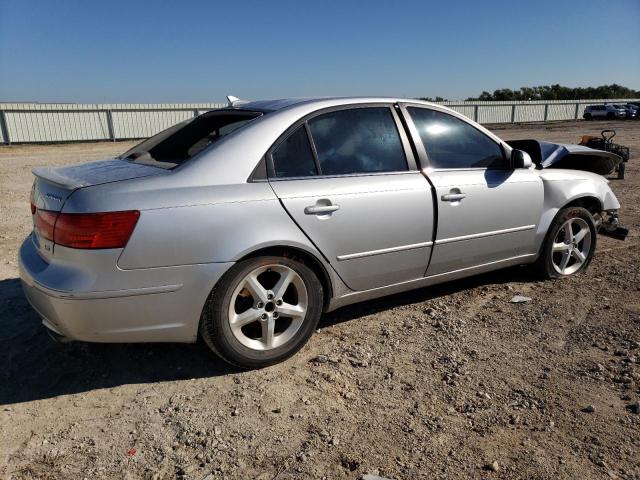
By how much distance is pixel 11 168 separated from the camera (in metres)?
13.8

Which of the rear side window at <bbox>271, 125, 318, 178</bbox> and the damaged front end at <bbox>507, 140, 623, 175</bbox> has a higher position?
the rear side window at <bbox>271, 125, 318, 178</bbox>

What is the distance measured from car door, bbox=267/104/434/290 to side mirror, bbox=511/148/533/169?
891mm

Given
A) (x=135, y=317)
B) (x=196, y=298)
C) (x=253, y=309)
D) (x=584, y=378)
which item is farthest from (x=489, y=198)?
(x=135, y=317)

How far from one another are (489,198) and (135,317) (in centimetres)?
263

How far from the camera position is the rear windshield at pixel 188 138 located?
335 centimetres

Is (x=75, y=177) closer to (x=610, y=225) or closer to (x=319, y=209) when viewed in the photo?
(x=319, y=209)

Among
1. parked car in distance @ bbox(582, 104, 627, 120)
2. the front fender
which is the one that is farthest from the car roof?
parked car in distance @ bbox(582, 104, 627, 120)

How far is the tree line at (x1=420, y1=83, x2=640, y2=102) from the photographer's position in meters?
64.3

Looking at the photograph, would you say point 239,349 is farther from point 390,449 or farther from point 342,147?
point 342,147

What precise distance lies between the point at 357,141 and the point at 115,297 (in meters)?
1.82

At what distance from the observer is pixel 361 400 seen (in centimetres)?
284

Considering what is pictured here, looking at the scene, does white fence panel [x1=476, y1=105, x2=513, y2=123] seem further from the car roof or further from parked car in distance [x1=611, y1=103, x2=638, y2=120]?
the car roof

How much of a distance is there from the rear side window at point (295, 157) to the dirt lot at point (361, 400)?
1.17 m

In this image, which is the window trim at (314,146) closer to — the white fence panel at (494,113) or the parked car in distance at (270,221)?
the parked car in distance at (270,221)
